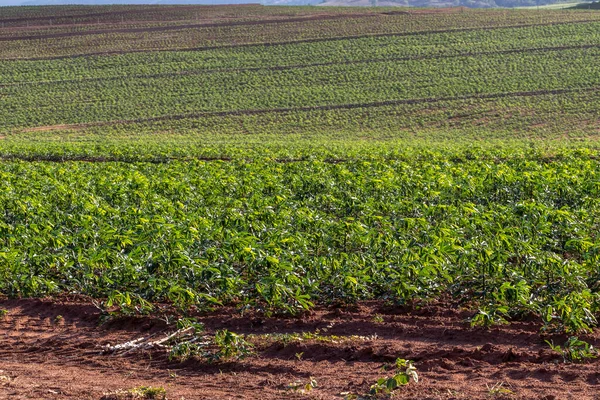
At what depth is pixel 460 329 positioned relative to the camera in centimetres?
739

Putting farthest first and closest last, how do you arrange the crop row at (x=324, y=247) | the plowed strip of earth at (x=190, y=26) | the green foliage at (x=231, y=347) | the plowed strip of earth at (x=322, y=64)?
1. the plowed strip of earth at (x=190, y=26)
2. the plowed strip of earth at (x=322, y=64)
3. the crop row at (x=324, y=247)
4. the green foliage at (x=231, y=347)

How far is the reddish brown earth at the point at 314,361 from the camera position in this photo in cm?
595

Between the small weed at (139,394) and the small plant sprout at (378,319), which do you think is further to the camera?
the small plant sprout at (378,319)

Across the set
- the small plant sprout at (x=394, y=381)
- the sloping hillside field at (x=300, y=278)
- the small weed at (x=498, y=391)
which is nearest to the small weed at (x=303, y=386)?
the sloping hillside field at (x=300, y=278)

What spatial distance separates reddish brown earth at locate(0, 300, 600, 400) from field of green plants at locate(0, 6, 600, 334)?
0.30 metres

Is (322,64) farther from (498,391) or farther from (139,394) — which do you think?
(498,391)

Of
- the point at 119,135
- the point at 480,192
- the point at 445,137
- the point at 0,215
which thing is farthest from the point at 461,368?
the point at 119,135

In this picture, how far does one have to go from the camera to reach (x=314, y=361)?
6.73 m

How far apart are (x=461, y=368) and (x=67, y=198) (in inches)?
394

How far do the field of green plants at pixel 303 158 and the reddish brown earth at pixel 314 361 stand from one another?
1.00 feet

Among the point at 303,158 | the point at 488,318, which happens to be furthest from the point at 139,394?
the point at 303,158

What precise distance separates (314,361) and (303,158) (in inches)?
750

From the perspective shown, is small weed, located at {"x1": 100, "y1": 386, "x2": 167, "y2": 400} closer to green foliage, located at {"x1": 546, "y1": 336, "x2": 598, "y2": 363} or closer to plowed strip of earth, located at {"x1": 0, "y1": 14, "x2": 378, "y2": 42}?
green foliage, located at {"x1": 546, "y1": 336, "x2": 598, "y2": 363}

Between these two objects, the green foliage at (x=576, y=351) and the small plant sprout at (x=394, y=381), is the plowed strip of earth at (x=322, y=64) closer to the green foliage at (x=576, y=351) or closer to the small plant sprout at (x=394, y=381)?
the green foliage at (x=576, y=351)
